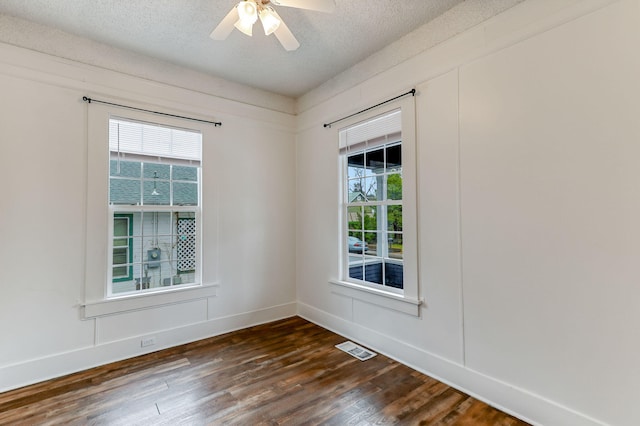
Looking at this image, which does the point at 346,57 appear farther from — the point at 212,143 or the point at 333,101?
the point at 212,143

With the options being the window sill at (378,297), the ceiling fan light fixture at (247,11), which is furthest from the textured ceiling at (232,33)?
the window sill at (378,297)

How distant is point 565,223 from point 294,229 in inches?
118

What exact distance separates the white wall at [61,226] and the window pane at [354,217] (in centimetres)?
147

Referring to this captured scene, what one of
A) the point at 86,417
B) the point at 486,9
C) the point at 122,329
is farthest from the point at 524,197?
the point at 122,329

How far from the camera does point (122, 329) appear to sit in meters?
2.93

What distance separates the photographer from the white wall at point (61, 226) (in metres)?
2.47

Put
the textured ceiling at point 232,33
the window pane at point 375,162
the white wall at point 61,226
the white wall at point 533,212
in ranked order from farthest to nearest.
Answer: the window pane at point 375,162, the white wall at point 61,226, the textured ceiling at point 232,33, the white wall at point 533,212

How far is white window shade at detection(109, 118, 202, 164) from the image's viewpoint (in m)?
2.98

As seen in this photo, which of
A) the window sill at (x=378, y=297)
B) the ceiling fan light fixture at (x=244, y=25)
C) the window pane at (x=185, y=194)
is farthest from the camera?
the window pane at (x=185, y=194)

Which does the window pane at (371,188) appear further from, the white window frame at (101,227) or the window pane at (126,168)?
the window pane at (126,168)

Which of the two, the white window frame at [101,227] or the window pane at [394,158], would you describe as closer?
the white window frame at [101,227]

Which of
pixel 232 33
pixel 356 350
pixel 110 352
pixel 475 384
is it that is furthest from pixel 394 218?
pixel 110 352

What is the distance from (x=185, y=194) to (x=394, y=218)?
7.48 ft

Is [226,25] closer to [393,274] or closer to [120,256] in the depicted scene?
[120,256]
